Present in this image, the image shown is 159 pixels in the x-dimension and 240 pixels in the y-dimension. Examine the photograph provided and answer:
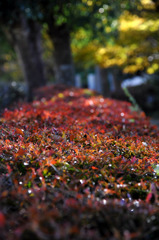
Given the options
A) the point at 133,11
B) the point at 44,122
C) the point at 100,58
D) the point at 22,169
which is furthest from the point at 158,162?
the point at 100,58

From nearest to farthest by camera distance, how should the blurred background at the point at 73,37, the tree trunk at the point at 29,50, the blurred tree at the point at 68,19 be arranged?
the blurred background at the point at 73,37, the tree trunk at the point at 29,50, the blurred tree at the point at 68,19

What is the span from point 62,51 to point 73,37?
13.1 ft

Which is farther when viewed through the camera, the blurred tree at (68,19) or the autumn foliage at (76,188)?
the blurred tree at (68,19)

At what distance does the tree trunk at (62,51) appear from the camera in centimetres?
1152

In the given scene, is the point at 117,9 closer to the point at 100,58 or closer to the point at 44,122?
the point at 100,58

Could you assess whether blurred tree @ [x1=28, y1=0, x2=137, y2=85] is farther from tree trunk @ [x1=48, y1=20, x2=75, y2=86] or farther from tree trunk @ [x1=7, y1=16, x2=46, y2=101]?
tree trunk @ [x1=7, y1=16, x2=46, y2=101]

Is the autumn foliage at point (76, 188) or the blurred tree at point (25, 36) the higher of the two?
the autumn foliage at point (76, 188)

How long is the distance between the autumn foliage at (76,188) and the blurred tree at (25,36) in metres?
6.56

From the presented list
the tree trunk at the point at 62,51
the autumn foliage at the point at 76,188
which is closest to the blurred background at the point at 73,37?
the tree trunk at the point at 62,51

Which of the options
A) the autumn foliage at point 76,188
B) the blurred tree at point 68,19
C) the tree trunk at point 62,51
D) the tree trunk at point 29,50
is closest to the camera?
the autumn foliage at point 76,188

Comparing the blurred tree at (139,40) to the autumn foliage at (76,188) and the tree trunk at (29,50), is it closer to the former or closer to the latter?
the tree trunk at (29,50)

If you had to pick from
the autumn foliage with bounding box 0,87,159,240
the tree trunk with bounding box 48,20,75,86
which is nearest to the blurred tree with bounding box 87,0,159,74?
the tree trunk with bounding box 48,20,75,86

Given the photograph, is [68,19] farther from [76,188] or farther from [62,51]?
[76,188]

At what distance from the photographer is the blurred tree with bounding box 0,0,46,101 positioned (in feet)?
30.2
